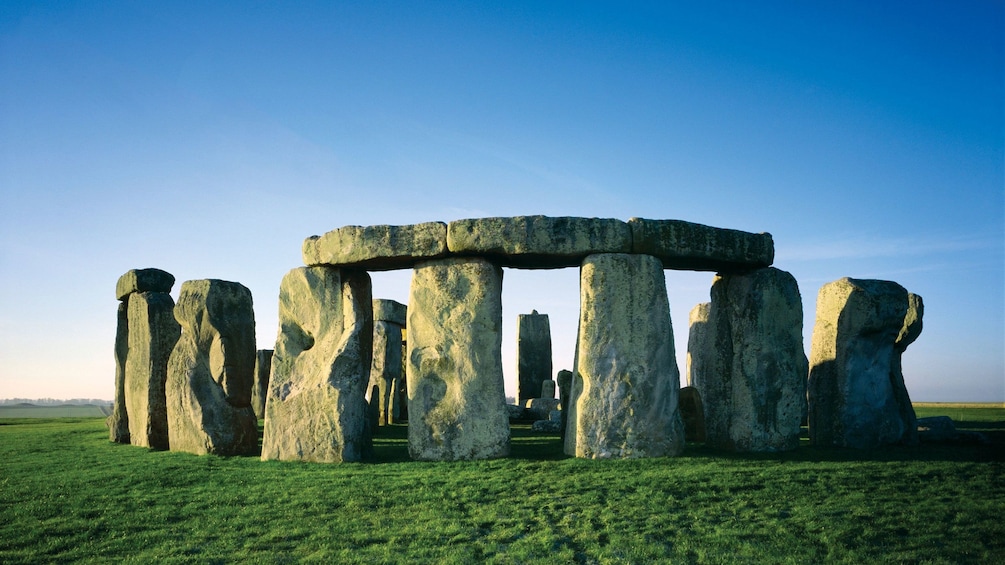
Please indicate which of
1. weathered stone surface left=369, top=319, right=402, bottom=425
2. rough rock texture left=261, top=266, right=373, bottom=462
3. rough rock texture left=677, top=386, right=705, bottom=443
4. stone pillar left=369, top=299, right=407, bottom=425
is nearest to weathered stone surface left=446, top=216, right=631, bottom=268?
rough rock texture left=261, top=266, right=373, bottom=462

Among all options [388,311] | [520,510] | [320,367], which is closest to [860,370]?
[520,510]

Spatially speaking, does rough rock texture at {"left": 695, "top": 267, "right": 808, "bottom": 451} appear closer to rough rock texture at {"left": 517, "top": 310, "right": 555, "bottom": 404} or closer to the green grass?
the green grass

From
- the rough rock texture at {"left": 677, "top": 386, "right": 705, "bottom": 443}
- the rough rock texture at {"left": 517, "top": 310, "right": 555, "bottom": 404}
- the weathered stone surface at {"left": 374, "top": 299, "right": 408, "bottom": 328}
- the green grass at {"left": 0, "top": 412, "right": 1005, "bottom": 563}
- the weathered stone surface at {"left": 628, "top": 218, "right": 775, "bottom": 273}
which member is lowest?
the green grass at {"left": 0, "top": 412, "right": 1005, "bottom": 563}

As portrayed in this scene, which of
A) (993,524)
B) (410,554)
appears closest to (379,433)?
(410,554)

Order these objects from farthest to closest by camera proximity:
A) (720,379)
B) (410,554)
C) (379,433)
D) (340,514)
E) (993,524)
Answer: (379,433)
(720,379)
(340,514)
(993,524)
(410,554)

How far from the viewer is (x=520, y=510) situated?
614 centimetres

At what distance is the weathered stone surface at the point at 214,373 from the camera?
9.33 meters

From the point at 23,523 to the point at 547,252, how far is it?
217 inches

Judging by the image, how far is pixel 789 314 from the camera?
934 centimetres

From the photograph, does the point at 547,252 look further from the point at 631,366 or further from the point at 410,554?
the point at 410,554

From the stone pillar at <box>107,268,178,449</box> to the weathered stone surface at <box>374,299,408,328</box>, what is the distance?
15.7ft

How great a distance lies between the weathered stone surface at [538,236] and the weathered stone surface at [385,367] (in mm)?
6646

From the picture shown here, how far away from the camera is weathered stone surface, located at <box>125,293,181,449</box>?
412 inches

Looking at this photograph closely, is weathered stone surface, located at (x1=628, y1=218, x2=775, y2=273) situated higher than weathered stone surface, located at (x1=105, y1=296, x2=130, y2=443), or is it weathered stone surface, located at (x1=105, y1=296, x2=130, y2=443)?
weathered stone surface, located at (x1=628, y1=218, x2=775, y2=273)
